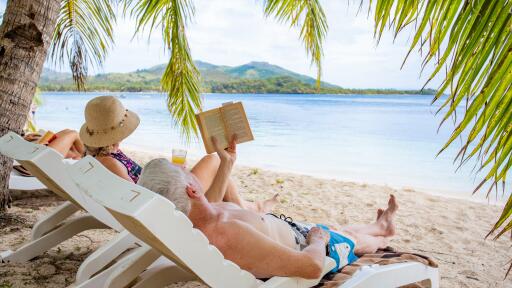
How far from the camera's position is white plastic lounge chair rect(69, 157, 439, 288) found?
1.17m

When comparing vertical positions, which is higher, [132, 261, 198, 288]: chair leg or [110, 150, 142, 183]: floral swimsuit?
[110, 150, 142, 183]: floral swimsuit

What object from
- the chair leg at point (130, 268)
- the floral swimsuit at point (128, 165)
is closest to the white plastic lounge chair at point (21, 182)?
the floral swimsuit at point (128, 165)

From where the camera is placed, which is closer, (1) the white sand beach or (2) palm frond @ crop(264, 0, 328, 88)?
(1) the white sand beach

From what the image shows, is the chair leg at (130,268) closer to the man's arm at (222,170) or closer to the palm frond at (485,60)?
the man's arm at (222,170)

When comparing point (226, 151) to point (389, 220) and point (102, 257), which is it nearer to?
point (102, 257)

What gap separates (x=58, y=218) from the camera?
2.70 metres

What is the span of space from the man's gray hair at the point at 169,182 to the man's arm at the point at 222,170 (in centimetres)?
76

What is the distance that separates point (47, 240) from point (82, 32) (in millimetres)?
3171

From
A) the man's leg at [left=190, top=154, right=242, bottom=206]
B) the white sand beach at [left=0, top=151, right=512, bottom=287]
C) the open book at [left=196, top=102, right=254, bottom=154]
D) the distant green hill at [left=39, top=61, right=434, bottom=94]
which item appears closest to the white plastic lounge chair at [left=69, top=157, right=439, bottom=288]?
the open book at [left=196, top=102, right=254, bottom=154]

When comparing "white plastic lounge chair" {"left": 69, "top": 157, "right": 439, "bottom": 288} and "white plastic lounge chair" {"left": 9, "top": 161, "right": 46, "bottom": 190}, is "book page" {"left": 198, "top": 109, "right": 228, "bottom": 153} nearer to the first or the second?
"white plastic lounge chair" {"left": 69, "top": 157, "right": 439, "bottom": 288}

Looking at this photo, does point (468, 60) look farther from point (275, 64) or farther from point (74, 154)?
point (275, 64)

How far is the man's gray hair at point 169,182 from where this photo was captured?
1.48 m

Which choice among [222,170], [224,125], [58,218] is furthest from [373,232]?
[58,218]

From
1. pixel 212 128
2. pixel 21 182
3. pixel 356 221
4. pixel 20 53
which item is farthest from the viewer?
pixel 356 221
